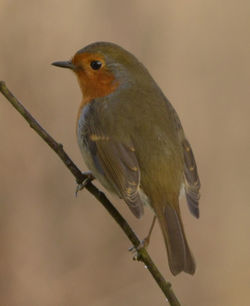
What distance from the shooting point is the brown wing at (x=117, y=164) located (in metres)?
3.57

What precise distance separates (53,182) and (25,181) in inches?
8.6

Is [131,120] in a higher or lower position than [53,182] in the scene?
lower

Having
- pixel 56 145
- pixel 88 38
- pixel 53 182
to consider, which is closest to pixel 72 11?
pixel 88 38

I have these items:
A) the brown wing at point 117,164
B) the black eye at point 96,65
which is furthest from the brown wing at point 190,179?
the black eye at point 96,65

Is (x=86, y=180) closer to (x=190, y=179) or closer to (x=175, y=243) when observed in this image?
(x=175, y=243)

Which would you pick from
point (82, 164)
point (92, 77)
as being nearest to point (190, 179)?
point (92, 77)

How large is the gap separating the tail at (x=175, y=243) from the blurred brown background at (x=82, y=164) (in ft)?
5.00

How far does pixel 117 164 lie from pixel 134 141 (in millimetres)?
160

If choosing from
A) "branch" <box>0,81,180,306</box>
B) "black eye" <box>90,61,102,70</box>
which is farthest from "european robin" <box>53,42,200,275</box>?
"branch" <box>0,81,180,306</box>

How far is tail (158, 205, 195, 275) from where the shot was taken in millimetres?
3414

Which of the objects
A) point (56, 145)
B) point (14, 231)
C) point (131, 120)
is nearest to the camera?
point (56, 145)

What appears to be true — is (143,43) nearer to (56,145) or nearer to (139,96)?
(139,96)

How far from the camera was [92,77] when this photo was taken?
399cm

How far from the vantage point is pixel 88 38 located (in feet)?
18.3
